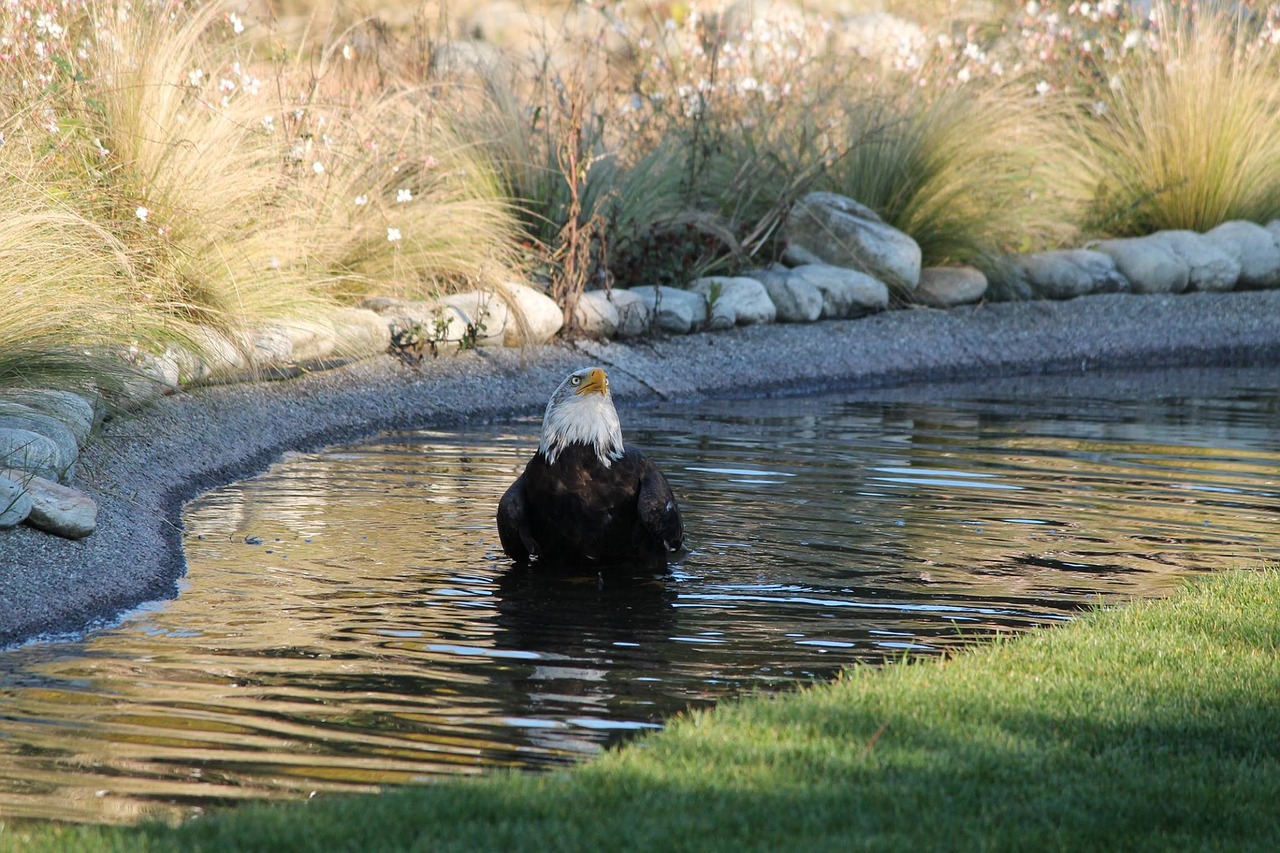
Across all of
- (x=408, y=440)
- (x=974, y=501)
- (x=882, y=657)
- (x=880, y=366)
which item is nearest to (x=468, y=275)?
(x=408, y=440)

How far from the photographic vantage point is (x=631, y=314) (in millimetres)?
11648

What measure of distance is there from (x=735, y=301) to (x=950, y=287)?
2.18 m

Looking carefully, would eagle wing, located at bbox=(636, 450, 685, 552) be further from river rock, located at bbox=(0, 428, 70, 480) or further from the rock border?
river rock, located at bbox=(0, 428, 70, 480)

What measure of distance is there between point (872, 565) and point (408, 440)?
12.0 feet

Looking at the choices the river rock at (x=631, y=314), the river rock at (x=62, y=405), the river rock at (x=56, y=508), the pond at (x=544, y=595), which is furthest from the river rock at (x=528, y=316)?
the river rock at (x=56, y=508)

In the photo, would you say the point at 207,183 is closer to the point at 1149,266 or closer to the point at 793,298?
the point at 793,298

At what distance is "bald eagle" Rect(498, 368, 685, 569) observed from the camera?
6.23 m

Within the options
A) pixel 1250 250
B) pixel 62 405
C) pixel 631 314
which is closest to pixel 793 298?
pixel 631 314

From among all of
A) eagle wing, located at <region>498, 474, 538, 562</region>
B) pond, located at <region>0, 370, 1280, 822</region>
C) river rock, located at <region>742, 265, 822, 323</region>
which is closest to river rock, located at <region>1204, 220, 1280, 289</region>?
river rock, located at <region>742, 265, 822, 323</region>

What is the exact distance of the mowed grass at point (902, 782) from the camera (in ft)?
11.2

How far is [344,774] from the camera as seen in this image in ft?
13.2

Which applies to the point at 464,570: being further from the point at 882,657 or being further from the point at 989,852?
the point at 989,852

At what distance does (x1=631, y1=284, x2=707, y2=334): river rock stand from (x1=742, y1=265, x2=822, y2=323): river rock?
0.78m

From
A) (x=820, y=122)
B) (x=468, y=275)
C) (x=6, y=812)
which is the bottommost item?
(x=6, y=812)
